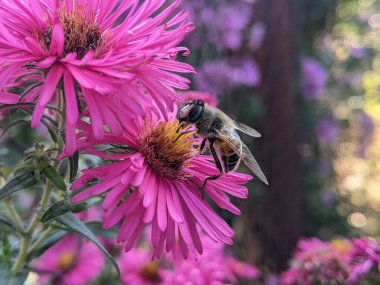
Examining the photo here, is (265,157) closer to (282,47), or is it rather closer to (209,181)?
(282,47)

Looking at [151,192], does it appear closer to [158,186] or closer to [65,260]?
[158,186]

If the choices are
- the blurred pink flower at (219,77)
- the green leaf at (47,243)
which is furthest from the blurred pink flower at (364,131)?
the green leaf at (47,243)

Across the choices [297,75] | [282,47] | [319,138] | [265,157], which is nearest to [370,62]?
[319,138]

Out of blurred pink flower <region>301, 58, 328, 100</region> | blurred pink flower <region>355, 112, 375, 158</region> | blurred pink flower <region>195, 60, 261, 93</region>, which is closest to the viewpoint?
blurred pink flower <region>195, 60, 261, 93</region>

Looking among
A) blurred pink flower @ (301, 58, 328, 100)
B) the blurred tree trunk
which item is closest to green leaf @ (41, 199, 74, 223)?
the blurred tree trunk

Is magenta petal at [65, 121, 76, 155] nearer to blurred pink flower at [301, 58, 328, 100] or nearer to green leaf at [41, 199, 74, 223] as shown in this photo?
green leaf at [41, 199, 74, 223]

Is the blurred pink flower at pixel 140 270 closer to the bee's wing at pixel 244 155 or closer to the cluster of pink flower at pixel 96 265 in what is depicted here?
the cluster of pink flower at pixel 96 265
